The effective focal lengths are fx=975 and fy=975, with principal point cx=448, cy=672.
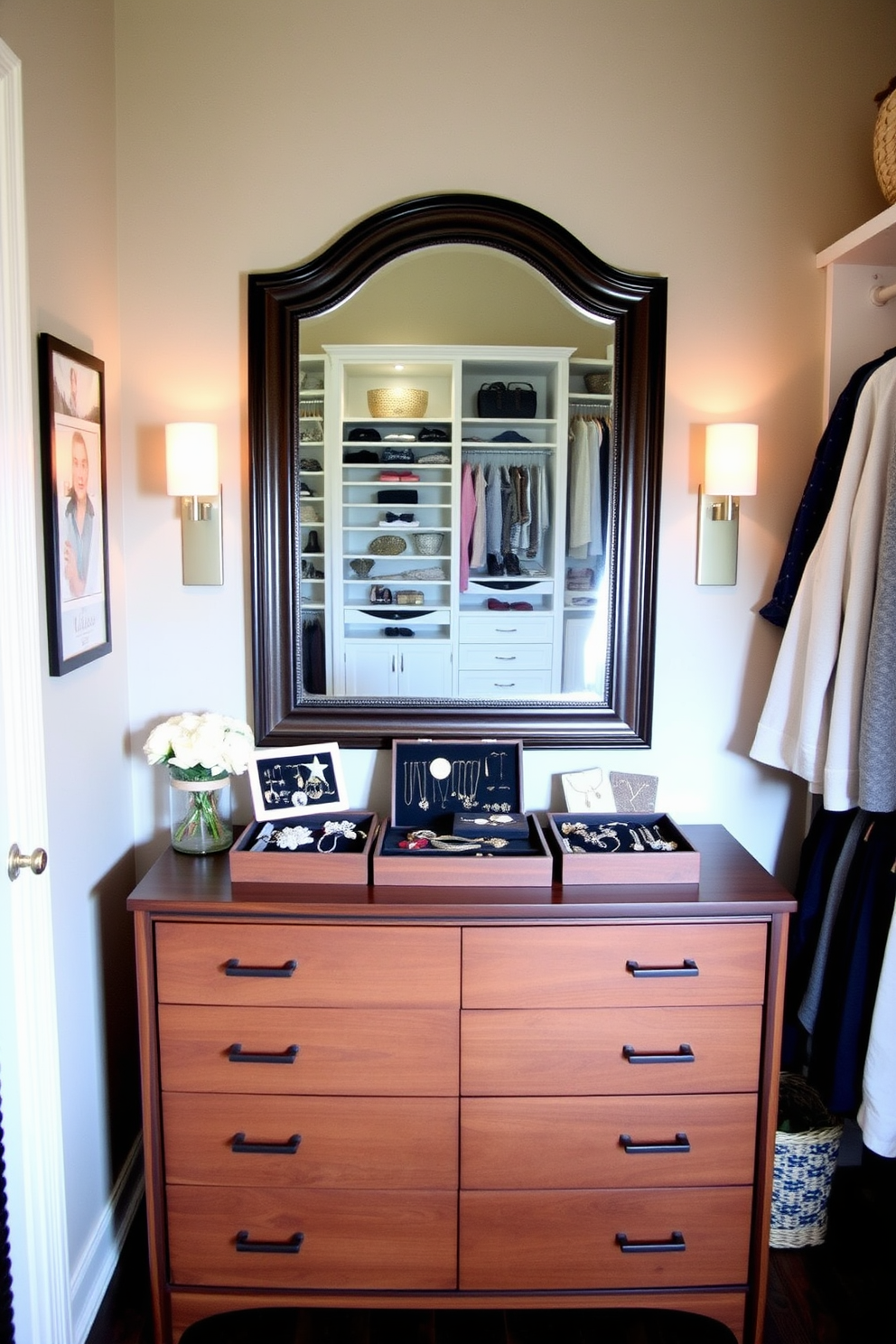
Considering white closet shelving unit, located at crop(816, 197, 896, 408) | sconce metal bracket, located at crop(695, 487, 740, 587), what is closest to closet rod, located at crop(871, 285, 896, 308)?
white closet shelving unit, located at crop(816, 197, 896, 408)

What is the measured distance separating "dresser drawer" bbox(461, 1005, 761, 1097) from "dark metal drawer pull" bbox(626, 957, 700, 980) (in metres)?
0.07

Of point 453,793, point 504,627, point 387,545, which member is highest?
point 387,545

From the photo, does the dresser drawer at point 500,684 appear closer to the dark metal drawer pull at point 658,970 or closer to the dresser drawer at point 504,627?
the dresser drawer at point 504,627

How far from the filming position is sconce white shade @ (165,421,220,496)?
204cm

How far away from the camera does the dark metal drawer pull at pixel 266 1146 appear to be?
73.1 inches

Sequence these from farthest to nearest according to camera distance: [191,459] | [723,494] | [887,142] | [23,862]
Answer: [723,494], [191,459], [887,142], [23,862]

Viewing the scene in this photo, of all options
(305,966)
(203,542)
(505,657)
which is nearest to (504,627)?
(505,657)

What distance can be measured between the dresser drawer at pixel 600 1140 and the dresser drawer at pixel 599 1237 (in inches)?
1.3

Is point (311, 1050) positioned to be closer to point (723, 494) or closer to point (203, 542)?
point (203, 542)

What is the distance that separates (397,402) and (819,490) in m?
0.93

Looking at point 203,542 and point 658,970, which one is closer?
point 658,970

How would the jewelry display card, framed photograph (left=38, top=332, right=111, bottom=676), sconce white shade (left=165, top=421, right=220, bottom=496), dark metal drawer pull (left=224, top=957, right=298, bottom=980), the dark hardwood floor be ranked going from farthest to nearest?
1. the jewelry display card
2. sconce white shade (left=165, top=421, right=220, bottom=496)
3. the dark hardwood floor
4. dark metal drawer pull (left=224, top=957, right=298, bottom=980)
5. framed photograph (left=38, top=332, right=111, bottom=676)

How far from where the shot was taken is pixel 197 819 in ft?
6.82

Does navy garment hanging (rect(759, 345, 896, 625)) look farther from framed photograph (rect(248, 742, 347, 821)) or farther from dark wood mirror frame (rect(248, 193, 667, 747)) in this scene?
framed photograph (rect(248, 742, 347, 821))
